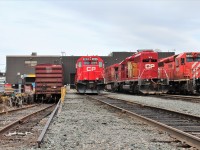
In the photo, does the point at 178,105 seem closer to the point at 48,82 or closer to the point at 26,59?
the point at 48,82

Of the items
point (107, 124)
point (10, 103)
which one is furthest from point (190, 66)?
point (107, 124)

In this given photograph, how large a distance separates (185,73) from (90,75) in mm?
8876

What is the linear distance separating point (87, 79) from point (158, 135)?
2249cm

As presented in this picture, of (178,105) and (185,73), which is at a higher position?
(185,73)

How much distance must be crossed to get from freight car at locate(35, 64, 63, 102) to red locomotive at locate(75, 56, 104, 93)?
664 centimetres

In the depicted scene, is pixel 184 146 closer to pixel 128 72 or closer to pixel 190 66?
pixel 190 66

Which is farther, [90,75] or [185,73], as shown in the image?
[90,75]

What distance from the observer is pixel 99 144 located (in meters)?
5.91

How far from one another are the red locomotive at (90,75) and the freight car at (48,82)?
664 centimetres

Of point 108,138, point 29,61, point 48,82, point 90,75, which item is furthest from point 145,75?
point 29,61

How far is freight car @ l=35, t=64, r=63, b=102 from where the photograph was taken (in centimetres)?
2219

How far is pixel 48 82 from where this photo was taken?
73.4 ft

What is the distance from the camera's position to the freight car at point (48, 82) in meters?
22.2

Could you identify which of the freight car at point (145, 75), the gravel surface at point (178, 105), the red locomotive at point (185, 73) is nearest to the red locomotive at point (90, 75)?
the freight car at point (145, 75)
